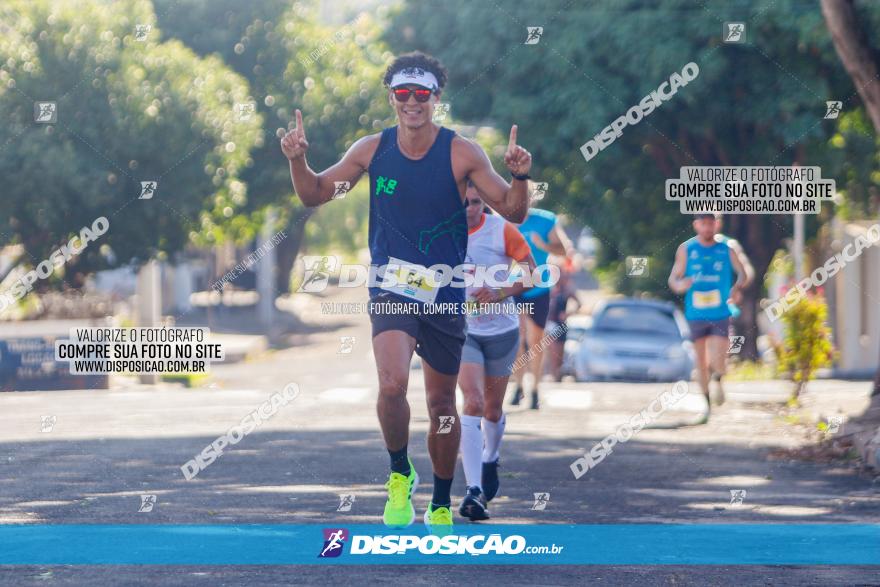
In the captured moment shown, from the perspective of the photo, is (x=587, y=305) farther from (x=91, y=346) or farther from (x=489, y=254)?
(x=489, y=254)

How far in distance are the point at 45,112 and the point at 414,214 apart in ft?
67.7

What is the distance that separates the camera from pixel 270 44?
136 ft

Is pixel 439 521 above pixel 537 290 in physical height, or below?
below

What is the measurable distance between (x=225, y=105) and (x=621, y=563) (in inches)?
1073

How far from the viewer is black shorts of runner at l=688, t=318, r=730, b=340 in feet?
48.8

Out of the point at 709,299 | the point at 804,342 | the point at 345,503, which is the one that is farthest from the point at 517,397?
the point at 345,503

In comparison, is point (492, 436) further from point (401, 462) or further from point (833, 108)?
point (833, 108)

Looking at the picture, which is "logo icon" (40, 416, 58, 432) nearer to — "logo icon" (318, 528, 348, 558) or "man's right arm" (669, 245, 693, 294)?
"man's right arm" (669, 245, 693, 294)

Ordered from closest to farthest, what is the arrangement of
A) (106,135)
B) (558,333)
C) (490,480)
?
(490,480), (558,333), (106,135)

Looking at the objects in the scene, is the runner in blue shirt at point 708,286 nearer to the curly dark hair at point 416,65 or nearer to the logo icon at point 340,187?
the logo icon at point 340,187

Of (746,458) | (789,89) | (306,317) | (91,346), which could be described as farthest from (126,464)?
(306,317)

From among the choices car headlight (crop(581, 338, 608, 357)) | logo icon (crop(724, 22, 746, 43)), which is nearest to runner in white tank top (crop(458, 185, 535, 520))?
logo icon (crop(724, 22, 746, 43))

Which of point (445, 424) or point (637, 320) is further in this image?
point (637, 320)

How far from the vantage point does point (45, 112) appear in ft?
88.1
